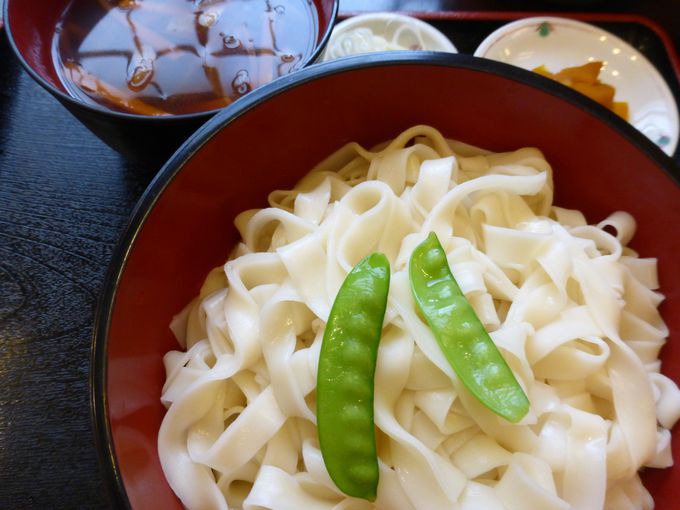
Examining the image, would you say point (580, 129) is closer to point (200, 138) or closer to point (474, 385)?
point (474, 385)

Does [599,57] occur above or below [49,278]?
above

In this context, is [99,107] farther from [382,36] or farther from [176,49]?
[382,36]

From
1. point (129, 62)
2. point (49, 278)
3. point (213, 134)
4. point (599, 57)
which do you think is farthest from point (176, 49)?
point (599, 57)

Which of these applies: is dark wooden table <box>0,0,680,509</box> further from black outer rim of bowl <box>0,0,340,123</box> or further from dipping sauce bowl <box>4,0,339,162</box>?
black outer rim of bowl <box>0,0,340,123</box>

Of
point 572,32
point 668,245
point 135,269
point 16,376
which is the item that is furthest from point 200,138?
point 572,32

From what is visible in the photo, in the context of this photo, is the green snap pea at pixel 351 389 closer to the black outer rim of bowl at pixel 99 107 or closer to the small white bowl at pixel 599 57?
the black outer rim of bowl at pixel 99 107

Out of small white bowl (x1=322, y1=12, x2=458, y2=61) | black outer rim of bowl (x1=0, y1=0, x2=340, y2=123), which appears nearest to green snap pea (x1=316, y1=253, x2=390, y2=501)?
black outer rim of bowl (x1=0, y1=0, x2=340, y2=123)
